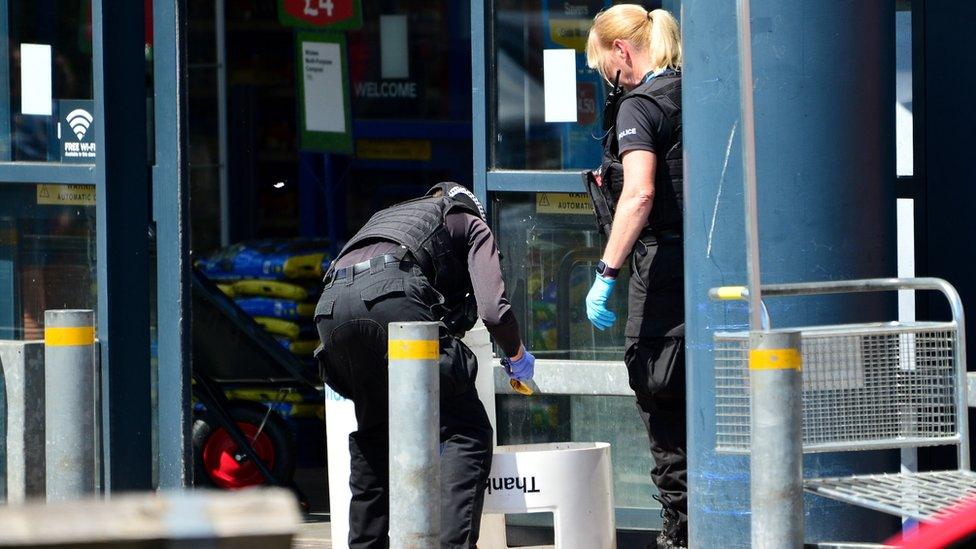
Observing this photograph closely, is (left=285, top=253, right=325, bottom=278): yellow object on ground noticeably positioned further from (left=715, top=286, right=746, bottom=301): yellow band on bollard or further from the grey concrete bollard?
(left=715, top=286, right=746, bottom=301): yellow band on bollard

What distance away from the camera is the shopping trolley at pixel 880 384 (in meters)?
4.01

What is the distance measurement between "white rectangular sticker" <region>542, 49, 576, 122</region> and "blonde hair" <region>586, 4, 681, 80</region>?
0.75 metres

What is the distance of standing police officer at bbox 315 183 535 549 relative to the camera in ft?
15.0

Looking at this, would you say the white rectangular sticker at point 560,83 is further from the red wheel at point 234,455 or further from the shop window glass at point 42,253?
the red wheel at point 234,455

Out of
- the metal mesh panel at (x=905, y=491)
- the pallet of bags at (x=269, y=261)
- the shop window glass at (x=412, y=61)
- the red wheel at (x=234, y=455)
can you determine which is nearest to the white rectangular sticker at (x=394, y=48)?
the shop window glass at (x=412, y=61)

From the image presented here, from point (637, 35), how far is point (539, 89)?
0.89 meters

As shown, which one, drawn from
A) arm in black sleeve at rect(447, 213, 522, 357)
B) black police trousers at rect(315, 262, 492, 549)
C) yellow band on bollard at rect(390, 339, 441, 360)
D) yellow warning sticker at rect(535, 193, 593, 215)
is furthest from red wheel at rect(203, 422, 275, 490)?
yellow band on bollard at rect(390, 339, 441, 360)

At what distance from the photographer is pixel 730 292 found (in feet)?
13.5

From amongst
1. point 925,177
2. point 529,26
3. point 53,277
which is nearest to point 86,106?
point 53,277

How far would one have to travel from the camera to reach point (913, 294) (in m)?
5.24

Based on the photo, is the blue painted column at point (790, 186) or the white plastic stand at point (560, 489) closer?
the blue painted column at point (790, 186)

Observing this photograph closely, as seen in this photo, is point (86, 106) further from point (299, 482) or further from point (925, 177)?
point (925, 177)

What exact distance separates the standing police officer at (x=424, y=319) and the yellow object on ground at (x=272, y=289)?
3.30 metres

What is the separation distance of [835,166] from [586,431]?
1.80 meters
